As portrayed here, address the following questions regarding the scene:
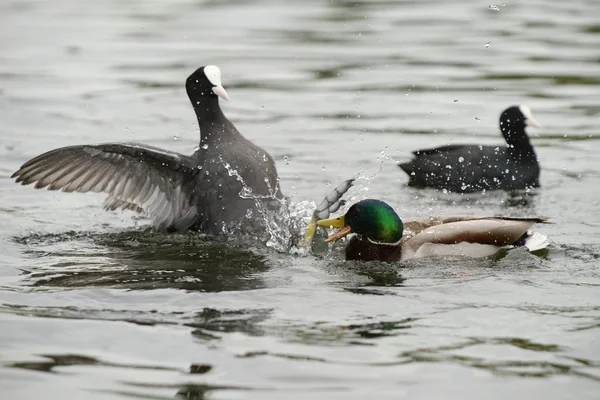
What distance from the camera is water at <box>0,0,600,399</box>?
5.03 m

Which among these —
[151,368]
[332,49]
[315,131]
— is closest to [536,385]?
[151,368]

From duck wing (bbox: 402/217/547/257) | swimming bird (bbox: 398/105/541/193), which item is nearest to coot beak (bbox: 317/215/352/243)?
duck wing (bbox: 402/217/547/257)

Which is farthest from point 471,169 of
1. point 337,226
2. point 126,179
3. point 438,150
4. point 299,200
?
point 126,179

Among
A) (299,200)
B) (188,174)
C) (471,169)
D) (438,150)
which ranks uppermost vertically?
(188,174)

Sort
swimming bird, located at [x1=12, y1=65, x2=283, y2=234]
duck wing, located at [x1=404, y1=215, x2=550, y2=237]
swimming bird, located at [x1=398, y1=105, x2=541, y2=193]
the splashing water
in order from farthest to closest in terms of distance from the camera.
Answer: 1. swimming bird, located at [x1=398, y1=105, x2=541, y2=193]
2. swimming bird, located at [x1=12, y1=65, x2=283, y2=234]
3. the splashing water
4. duck wing, located at [x1=404, y1=215, x2=550, y2=237]

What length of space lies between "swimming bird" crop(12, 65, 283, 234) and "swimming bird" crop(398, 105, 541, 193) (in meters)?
1.99

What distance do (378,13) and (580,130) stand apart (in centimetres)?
705

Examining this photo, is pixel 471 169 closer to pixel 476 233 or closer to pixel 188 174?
pixel 476 233

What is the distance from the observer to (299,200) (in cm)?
889

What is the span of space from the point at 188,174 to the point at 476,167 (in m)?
2.83

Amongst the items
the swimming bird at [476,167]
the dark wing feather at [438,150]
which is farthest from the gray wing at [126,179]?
the dark wing feather at [438,150]

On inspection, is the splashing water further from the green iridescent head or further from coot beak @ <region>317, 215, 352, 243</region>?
the green iridescent head

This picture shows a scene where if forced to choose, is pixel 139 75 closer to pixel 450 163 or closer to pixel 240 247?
pixel 450 163

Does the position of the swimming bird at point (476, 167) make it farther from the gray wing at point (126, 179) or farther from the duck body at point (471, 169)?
the gray wing at point (126, 179)
